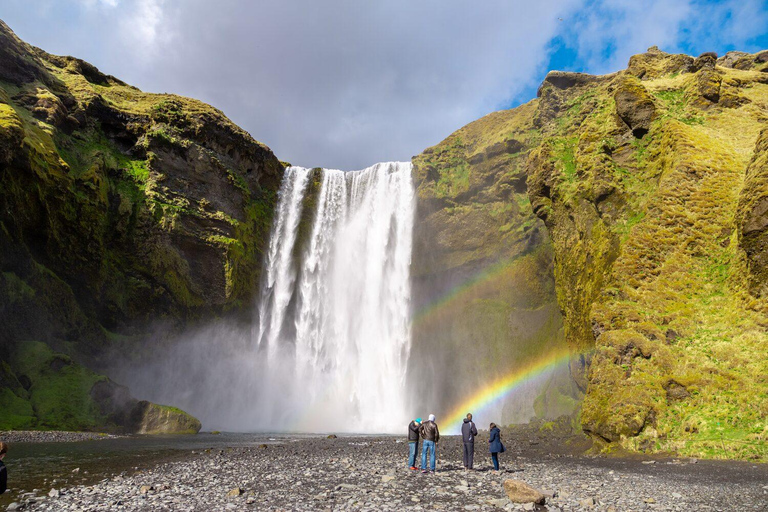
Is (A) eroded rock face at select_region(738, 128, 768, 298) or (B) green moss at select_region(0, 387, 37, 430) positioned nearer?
(A) eroded rock face at select_region(738, 128, 768, 298)

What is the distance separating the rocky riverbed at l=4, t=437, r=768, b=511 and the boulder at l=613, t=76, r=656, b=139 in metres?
22.8

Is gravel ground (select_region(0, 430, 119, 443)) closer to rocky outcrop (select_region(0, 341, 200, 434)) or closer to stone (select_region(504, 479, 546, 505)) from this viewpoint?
rocky outcrop (select_region(0, 341, 200, 434))

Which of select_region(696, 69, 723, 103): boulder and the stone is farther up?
select_region(696, 69, 723, 103): boulder

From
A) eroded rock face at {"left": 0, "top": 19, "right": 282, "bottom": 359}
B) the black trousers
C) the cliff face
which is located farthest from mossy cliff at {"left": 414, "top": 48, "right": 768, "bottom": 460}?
eroded rock face at {"left": 0, "top": 19, "right": 282, "bottom": 359}

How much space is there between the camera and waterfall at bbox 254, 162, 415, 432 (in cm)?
4484

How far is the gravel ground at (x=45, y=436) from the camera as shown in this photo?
73.9 ft

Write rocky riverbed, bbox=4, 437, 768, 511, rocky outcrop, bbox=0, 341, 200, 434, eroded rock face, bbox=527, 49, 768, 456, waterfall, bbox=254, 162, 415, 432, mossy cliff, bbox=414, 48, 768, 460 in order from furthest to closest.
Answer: waterfall, bbox=254, 162, 415, 432, rocky outcrop, bbox=0, 341, 200, 434, eroded rock face, bbox=527, 49, 768, 456, mossy cliff, bbox=414, 48, 768, 460, rocky riverbed, bbox=4, 437, 768, 511

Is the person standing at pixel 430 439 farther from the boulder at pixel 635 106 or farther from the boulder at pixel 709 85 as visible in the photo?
the boulder at pixel 709 85

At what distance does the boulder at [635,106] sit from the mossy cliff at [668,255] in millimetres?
83

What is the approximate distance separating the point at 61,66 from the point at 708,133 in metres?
59.5

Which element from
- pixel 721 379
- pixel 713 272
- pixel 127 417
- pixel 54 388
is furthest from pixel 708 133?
pixel 54 388

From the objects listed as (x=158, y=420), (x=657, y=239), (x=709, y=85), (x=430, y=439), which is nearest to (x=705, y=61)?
(x=709, y=85)

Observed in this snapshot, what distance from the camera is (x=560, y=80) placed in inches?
2002

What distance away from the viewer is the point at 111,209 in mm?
39125
